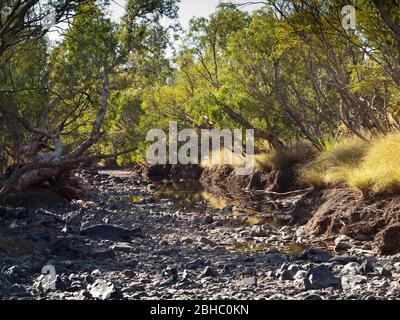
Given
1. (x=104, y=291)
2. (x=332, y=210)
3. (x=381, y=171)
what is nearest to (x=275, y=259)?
(x=104, y=291)

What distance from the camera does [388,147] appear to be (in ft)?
42.6

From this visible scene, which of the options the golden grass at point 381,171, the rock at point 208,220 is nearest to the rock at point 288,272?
the golden grass at point 381,171

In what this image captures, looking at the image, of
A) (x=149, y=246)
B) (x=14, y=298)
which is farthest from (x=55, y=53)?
(x=14, y=298)

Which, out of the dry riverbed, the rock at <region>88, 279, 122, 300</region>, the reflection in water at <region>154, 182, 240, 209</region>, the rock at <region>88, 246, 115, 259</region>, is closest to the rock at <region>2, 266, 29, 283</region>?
the dry riverbed

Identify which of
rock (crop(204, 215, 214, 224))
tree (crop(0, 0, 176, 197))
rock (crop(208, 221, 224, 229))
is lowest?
rock (crop(208, 221, 224, 229))

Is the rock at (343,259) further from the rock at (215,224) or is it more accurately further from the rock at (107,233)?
the rock at (215,224)

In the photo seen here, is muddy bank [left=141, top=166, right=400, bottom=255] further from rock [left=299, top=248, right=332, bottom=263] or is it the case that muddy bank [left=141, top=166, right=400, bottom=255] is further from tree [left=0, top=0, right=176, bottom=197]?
tree [left=0, top=0, right=176, bottom=197]

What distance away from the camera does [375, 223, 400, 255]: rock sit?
31.5 ft

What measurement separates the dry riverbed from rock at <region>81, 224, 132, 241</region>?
20mm

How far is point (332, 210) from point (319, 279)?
17.0ft

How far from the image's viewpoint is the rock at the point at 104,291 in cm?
671

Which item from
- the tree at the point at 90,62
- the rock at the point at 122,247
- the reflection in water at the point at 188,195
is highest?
the tree at the point at 90,62

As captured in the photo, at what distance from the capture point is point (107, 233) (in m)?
11.5

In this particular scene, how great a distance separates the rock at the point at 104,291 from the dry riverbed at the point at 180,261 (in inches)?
0.6
